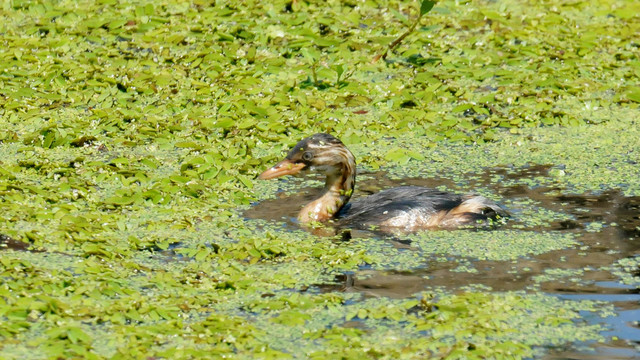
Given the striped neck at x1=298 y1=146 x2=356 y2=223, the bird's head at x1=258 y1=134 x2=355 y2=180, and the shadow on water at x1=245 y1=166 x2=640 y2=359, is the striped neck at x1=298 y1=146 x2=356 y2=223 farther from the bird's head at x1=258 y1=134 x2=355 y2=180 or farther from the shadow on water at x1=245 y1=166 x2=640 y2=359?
the shadow on water at x1=245 y1=166 x2=640 y2=359

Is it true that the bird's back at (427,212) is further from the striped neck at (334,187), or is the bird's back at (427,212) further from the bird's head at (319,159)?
the bird's head at (319,159)

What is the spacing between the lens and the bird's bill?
384 inches

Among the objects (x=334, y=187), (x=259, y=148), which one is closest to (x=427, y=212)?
(x=334, y=187)

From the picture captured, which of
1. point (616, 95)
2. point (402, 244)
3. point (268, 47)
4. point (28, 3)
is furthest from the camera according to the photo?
point (28, 3)

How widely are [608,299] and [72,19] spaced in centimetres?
900

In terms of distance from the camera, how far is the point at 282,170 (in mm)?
9805

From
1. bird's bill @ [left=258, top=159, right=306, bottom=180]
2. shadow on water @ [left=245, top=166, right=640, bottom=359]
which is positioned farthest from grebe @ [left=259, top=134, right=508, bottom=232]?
shadow on water @ [left=245, top=166, right=640, bottom=359]

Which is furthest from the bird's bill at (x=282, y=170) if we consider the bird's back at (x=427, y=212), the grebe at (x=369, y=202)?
the bird's back at (x=427, y=212)

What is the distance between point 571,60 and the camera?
44.1 feet

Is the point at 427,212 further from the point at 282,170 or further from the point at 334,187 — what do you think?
the point at 282,170

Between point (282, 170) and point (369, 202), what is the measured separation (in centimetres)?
85

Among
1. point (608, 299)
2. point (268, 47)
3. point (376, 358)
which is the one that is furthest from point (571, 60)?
point (376, 358)

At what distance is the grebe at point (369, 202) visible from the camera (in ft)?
30.0

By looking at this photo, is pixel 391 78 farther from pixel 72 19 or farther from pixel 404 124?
pixel 72 19
